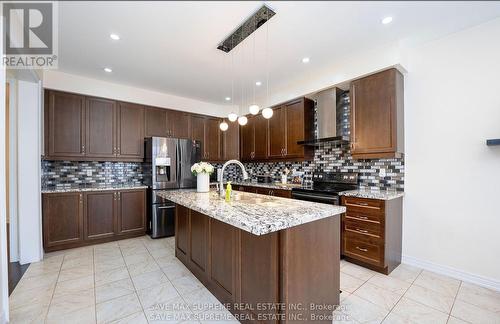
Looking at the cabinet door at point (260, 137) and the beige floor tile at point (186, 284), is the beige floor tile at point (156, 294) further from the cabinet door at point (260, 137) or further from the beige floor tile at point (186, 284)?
the cabinet door at point (260, 137)

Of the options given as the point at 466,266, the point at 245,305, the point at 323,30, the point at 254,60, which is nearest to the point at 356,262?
the point at 466,266

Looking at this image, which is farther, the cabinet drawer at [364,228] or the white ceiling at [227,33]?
the cabinet drawer at [364,228]

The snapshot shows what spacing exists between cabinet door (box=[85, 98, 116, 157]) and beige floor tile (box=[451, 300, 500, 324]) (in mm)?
4768

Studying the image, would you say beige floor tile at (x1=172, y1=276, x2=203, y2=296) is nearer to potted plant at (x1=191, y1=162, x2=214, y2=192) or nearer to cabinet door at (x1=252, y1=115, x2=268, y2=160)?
potted plant at (x1=191, y1=162, x2=214, y2=192)

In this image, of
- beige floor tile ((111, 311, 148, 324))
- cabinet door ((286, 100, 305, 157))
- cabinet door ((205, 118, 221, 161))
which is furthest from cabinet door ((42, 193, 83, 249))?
cabinet door ((286, 100, 305, 157))

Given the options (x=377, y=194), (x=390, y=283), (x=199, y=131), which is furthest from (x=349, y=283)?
(x=199, y=131)

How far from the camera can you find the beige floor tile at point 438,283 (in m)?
2.17

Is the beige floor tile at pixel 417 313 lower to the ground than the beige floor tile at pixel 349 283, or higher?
higher

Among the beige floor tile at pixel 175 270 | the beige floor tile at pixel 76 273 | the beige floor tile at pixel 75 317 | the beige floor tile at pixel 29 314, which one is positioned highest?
the beige floor tile at pixel 29 314

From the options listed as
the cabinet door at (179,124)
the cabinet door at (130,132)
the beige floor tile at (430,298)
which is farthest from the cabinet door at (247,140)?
the beige floor tile at (430,298)

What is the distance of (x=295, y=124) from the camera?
3.97 meters

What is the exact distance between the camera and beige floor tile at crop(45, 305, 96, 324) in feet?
→ 5.82

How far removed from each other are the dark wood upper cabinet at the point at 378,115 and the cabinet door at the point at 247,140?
2279mm

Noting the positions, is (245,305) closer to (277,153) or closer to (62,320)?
(62,320)
